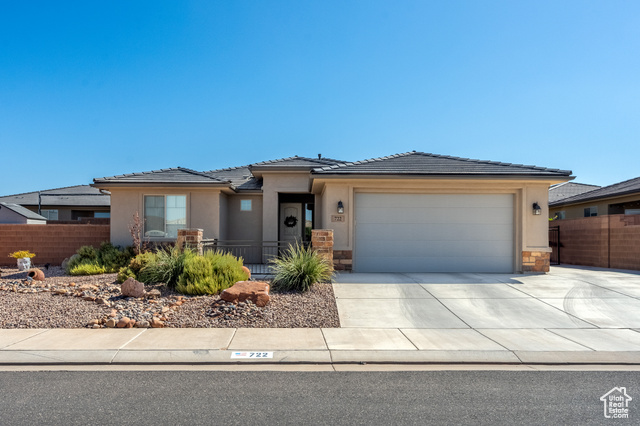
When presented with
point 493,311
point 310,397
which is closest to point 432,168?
point 493,311

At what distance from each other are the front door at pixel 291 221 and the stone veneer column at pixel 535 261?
27.6 ft

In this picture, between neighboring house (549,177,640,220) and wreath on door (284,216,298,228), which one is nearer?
wreath on door (284,216,298,228)

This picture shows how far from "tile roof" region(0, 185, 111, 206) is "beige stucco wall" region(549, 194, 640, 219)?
28.3m

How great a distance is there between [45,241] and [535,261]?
17.1 meters

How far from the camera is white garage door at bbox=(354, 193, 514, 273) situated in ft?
39.8

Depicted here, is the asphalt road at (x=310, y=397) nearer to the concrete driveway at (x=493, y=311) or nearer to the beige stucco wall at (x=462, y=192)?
the concrete driveway at (x=493, y=311)

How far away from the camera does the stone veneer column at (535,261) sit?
A: 11992 mm

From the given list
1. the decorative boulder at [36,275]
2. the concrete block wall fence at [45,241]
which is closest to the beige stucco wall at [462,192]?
the decorative boulder at [36,275]

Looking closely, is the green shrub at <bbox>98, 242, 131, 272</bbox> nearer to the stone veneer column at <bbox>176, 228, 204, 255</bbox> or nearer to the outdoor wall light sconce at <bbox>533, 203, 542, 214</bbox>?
the stone veneer column at <bbox>176, 228, 204, 255</bbox>

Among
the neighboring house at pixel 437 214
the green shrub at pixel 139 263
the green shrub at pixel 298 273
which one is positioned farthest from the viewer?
the neighboring house at pixel 437 214

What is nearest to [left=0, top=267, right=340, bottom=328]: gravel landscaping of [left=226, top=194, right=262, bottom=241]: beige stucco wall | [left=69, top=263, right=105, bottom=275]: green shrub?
[left=69, top=263, right=105, bottom=275]: green shrub

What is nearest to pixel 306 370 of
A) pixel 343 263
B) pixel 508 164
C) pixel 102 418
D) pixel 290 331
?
pixel 290 331

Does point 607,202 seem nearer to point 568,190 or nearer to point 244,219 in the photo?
point 568,190

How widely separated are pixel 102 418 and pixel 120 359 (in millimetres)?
1703
